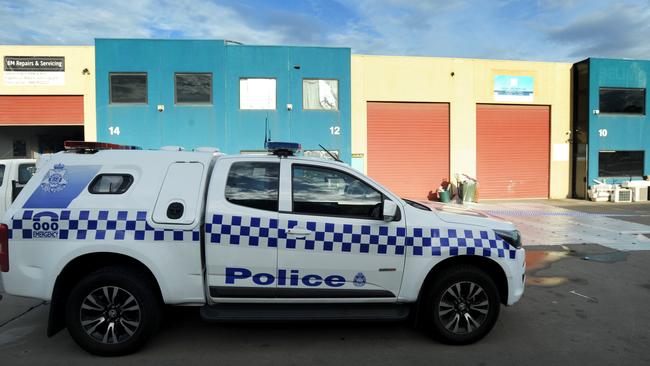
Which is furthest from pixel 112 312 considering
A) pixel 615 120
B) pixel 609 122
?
pixel 615 120

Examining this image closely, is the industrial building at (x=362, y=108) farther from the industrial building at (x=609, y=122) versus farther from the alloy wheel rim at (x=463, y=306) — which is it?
the alloy wheel rim at (x=463, y=306)

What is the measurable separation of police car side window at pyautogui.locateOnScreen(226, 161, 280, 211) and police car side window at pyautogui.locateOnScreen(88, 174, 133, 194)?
0.95 m

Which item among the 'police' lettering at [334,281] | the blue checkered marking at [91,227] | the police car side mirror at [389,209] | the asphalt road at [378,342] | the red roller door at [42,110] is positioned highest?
the red roller door at [42,110]

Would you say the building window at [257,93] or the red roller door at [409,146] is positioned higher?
the building window at [257,93]

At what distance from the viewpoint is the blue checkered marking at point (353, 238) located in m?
4.16

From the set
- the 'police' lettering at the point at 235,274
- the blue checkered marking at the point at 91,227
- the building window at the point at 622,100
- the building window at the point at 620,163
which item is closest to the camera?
the blue checkered marking at the point at 91,227

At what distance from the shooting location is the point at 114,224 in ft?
13.4

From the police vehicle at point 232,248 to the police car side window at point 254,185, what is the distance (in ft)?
0.03

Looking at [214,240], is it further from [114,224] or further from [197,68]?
[197,68]

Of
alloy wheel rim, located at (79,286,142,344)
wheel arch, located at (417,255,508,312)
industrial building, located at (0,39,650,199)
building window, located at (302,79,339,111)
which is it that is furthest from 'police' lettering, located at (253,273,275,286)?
building window, located at (302,79,339,111)

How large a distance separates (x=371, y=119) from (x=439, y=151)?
133 inches

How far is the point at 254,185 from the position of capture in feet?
14.2

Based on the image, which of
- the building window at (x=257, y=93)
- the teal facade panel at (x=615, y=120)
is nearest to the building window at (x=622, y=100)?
the teal facade panel at (x=615, y=120)

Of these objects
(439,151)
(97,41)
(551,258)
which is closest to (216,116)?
(97,41)
